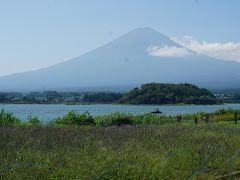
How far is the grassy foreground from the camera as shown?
9.19 metres

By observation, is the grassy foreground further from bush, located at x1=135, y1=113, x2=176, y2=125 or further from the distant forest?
the distant forest

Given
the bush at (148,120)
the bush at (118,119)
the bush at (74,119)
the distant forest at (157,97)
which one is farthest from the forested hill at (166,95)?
the bush at (74,119)

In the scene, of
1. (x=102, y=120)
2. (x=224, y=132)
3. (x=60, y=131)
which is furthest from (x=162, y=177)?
(x=102, y=120)

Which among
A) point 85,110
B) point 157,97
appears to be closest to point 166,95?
point 157,97

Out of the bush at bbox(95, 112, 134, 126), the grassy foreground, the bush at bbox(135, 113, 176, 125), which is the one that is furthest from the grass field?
the bush at bbox(95, 112, 134, 126)

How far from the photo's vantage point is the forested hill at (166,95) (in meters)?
98.0

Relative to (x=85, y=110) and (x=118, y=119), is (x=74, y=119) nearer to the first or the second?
(x=118, y=119)

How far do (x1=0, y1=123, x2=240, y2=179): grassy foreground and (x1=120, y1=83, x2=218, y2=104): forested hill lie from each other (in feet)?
270

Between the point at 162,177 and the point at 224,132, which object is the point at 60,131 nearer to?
the point at 162,177

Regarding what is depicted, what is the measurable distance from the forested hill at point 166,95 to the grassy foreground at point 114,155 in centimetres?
8218

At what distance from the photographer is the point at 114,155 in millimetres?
10828

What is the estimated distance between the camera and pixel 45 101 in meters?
109

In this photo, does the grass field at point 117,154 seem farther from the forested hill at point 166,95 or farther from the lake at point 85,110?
the forested hill at point 166,95

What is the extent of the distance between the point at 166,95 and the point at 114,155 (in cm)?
8935
